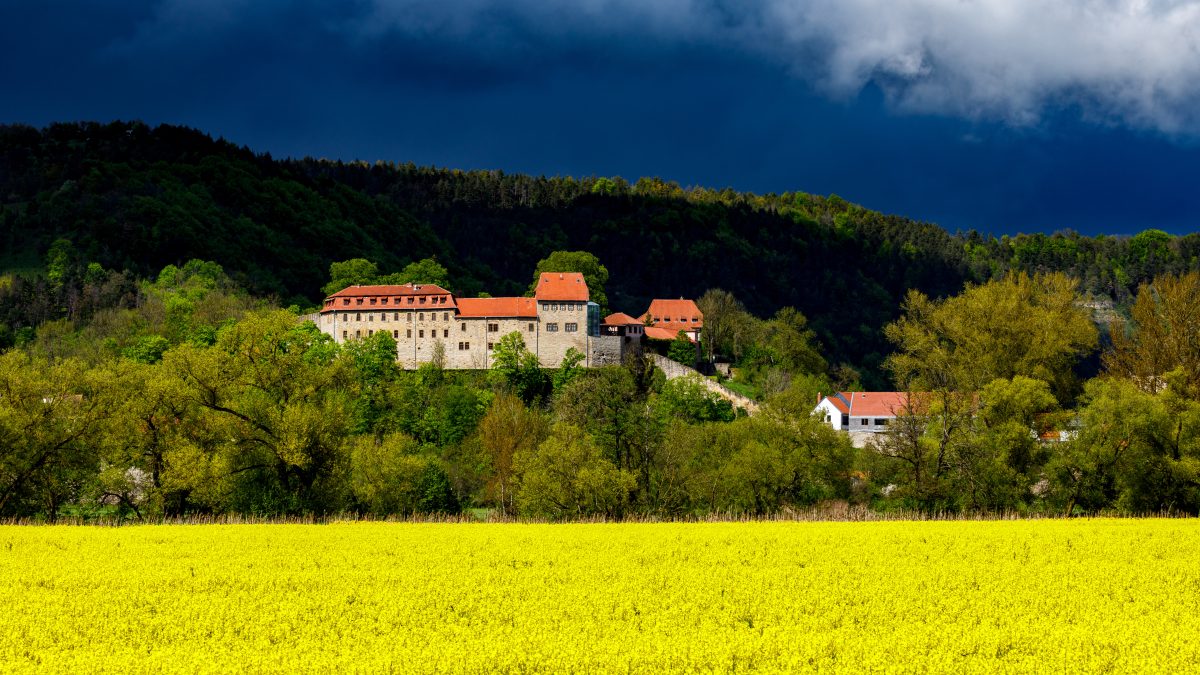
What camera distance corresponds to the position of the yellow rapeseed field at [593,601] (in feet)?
65.0

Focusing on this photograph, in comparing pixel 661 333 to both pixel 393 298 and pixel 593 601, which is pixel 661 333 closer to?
pixel 393 298

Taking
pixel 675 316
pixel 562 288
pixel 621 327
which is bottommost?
pixel 621 327

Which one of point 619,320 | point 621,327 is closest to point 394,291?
point 619,320

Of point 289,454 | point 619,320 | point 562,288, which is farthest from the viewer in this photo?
point 619,320

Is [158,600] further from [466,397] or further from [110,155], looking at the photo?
[110,155]

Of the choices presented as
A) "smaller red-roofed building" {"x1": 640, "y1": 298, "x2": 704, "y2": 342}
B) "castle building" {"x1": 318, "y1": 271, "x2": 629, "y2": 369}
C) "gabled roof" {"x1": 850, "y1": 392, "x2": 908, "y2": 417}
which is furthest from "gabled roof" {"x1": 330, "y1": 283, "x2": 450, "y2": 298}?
"gabled roof" {"x1": 850, "y1": 392, "x2": 908, "y2": 417}

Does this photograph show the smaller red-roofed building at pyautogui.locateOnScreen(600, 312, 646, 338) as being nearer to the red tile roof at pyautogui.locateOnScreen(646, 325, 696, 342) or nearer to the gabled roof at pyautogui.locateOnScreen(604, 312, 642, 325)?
the gabled roof at pyautogui.locateOnScreen(604, 312, 642, 325)

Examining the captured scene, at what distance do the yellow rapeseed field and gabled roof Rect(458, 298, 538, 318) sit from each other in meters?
64.3

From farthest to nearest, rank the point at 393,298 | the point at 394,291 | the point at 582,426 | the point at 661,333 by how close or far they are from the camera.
Answer: the point at 661,333, the point at 394,291, the point at 393,298, the point at 582,426

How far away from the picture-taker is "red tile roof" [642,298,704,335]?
430 ft

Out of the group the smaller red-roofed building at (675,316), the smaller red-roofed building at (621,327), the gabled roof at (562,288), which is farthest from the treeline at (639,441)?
the smaller red-roofed building at (675,316)

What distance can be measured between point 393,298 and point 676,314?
1649 inches

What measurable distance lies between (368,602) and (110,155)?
187672 millimetres

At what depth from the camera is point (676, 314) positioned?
438ft
